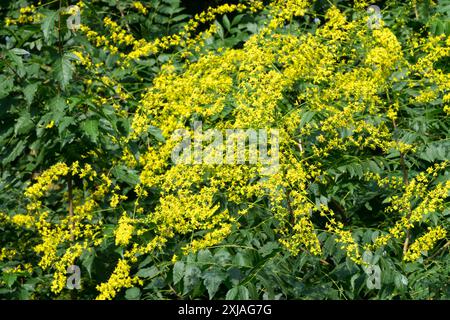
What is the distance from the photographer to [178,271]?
11.7ft

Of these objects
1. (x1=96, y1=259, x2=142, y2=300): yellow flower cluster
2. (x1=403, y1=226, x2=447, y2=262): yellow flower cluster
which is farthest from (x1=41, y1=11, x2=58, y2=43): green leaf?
(x1=403, y1=226, x2=447, y2=262): yellow flower cluster

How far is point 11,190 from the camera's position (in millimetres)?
4957

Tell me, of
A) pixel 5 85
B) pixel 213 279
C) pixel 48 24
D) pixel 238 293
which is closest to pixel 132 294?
pixel 213 279

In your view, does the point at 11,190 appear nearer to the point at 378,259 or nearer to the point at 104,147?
the point at 104,147

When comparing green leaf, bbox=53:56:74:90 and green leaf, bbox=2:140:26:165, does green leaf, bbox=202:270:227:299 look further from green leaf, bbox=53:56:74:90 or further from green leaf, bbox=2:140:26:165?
green leaf, bbox=2:140:26:165

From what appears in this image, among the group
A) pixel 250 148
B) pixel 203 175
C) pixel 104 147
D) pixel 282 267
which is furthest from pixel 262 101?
pixel 104 147

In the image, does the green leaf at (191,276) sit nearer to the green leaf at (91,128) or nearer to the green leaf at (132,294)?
the green leaf at (132,294)

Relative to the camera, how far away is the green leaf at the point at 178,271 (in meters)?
3.55

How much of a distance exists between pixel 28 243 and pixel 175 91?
4.79 ft

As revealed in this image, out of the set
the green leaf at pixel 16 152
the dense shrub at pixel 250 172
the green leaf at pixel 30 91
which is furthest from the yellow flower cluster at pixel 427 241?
the green leaf at pixel 16 152

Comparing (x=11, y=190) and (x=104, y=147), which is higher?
(x=104, y=147)
